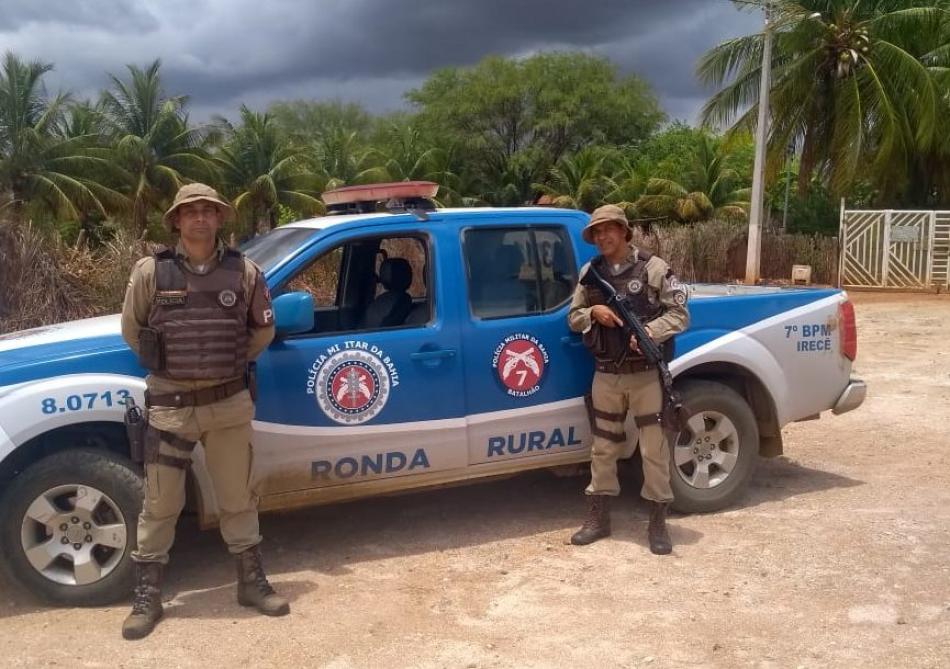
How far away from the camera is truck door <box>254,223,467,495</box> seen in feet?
14.1

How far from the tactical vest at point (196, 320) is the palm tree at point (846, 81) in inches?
921

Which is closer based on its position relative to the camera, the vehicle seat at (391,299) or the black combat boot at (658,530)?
the black combat boot at (658,530)

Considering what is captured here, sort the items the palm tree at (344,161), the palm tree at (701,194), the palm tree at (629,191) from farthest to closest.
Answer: the palm tree at (344,161)
the palm tree at (629,191)
the palm tree at (701,194)

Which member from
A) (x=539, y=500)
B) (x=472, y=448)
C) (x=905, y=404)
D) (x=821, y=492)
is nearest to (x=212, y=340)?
(x=472, y=448)

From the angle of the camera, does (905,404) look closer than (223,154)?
Yes

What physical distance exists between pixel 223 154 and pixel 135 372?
38281mm

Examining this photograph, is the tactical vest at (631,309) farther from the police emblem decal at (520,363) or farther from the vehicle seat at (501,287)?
the vehicle seat at (501,287)

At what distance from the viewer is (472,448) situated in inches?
187

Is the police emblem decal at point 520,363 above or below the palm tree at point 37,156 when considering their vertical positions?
below

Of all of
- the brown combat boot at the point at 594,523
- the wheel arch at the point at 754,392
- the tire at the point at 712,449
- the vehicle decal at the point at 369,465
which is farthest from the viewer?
the wheel arch at the point at 754,392

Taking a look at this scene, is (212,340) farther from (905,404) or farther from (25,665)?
(905,404)

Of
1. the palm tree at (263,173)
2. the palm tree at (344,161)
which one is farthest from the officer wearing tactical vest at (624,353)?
the palm tree at (344,161)

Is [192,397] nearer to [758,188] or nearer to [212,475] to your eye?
[212,475]

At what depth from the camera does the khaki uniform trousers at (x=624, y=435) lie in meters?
4.74
